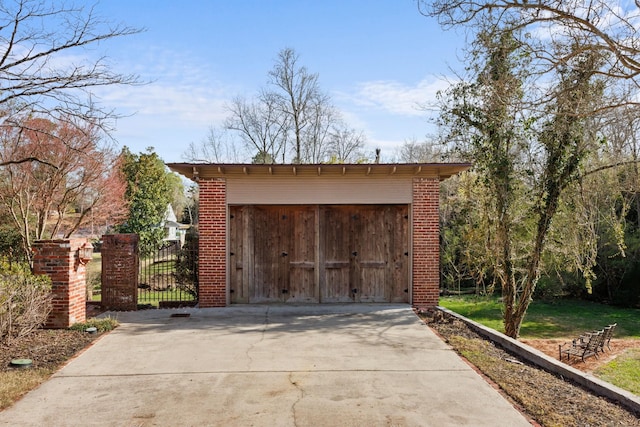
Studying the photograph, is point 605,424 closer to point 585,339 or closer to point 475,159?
point 475,159

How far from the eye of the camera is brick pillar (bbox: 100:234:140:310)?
908 cm

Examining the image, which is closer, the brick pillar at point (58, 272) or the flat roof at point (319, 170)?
the brick pillar at point (58, 272)

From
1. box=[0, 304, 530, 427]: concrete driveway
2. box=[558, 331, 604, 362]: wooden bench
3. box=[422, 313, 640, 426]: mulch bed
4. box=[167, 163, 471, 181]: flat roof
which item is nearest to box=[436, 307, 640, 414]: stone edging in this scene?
box=[422, 313, 640, 426]: mulch bed

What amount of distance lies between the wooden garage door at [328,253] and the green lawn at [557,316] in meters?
5.70

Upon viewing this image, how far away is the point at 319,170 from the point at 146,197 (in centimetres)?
1964

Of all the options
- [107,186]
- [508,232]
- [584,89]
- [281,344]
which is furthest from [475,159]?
[107,186]

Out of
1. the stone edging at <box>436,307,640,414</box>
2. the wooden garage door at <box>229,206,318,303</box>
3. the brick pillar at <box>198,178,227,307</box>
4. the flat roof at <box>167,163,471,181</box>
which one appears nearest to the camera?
the stone edging at <box>436,307,640,414</box>

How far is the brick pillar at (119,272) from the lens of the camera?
29.8ft

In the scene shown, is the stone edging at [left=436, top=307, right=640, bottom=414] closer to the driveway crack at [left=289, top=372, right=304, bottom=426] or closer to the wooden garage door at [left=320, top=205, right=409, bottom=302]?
the wooden garage door at [left=320, top=205, right=409, bottom=302]

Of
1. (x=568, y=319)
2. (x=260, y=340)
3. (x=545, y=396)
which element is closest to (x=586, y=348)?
Answer: (x=545, y=396)

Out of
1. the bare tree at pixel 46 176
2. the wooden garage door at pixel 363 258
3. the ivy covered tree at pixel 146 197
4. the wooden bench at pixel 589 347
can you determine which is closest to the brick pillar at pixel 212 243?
the wooden garage door at pixel 363 258

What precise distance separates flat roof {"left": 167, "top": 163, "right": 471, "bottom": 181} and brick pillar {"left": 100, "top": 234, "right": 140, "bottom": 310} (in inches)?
73.4

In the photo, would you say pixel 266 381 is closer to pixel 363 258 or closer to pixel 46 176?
pixel 363 258

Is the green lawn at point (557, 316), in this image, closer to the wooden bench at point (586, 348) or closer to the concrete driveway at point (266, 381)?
the wooden bench at point (586, 348)
